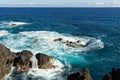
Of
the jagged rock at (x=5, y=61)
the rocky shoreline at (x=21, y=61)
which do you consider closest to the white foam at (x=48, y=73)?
the rocky shoreline at (x=21, y=61)

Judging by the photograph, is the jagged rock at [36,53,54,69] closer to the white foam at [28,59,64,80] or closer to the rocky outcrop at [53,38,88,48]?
the white foam at [28,59,64,80]

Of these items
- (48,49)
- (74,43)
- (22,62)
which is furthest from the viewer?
(74,43)

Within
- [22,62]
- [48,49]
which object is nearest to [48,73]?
[22,62]

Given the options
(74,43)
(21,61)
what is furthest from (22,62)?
(74,43)

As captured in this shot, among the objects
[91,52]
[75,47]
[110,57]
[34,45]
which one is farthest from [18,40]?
[110,57]

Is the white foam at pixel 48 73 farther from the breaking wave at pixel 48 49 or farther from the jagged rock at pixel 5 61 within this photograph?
the jagged rock at pixel 5 61

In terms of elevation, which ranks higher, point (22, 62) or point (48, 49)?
point (22, 62)

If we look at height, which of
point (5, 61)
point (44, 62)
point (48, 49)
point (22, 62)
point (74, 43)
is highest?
point (5, 61)

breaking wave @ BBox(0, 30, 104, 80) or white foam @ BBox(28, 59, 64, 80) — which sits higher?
white foam @ BBox(28, 59, 64, 80)

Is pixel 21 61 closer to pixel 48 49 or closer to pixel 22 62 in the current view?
pixel 22 62

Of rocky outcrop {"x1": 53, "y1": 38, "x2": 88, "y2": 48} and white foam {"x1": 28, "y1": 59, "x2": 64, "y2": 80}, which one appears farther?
rocky outcrop {"x1": 53, "y1": 38, "x2": 88, "y2": 48}

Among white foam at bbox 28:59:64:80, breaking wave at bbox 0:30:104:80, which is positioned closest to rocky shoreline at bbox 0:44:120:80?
white foam at bbox 28:59:64:80

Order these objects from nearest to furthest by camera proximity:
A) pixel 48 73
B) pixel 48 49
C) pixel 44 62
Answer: pixel 48 73, pixel 44 62, pixel 48 49

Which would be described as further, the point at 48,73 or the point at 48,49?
the point at 48,49
